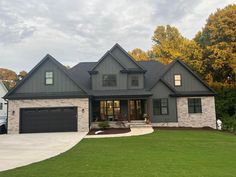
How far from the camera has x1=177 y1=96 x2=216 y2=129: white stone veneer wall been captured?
2353 centimetres

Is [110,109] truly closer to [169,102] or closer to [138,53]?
[169,102]

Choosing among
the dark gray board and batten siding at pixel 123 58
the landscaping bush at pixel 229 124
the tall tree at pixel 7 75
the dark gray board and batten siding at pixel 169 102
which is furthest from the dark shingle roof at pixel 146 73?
the tall tree at pixel 7 75

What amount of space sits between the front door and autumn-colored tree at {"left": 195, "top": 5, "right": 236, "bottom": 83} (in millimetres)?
10183

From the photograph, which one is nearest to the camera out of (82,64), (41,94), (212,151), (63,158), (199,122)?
(63,158)

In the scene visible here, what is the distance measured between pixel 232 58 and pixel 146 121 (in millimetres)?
12363

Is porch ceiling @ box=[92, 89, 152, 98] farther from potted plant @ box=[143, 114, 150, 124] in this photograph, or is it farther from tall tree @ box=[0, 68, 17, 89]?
tall tree @ box=[0, 68, 17, 89]

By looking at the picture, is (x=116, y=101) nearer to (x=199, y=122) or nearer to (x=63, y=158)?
(x=199, y=122)

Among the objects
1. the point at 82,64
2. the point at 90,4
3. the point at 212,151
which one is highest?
the point at 90,4

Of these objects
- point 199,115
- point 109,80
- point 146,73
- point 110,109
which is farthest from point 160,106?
point 109,80

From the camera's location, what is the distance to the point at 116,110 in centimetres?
2445

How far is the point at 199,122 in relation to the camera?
23531 mm

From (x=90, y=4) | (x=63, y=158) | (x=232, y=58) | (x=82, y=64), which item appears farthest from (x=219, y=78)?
(x=63, y=158)

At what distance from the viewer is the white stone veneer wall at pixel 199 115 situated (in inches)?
926

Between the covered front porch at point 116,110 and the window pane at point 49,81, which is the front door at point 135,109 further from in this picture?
the window pane at point 49,81
